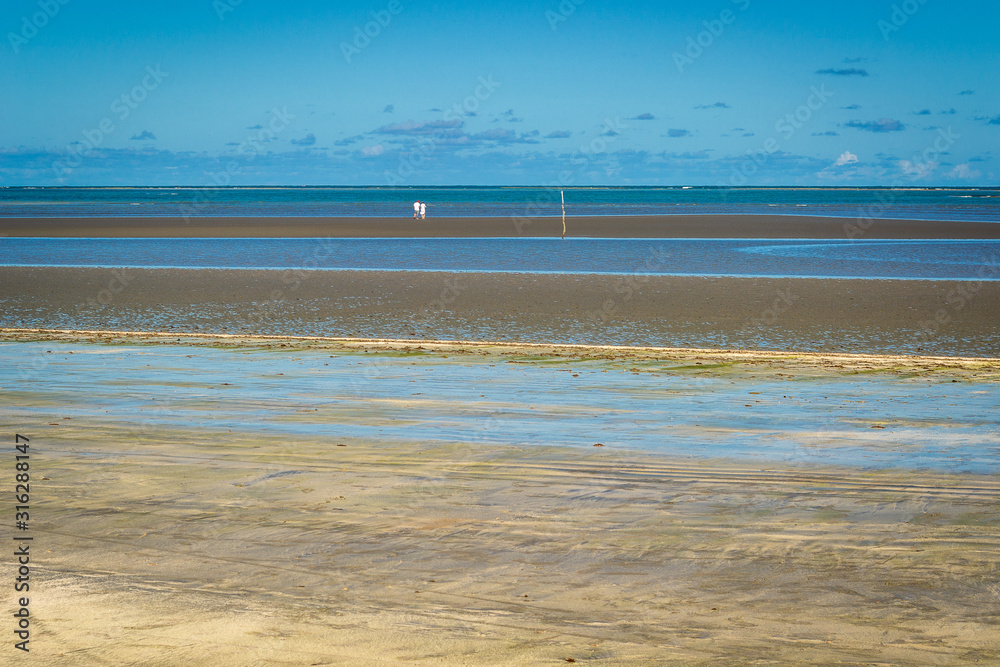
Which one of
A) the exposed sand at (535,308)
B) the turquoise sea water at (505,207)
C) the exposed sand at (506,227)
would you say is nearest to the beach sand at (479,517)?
the exposed sand at (535,308)

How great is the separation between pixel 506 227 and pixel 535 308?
3198 centimetres

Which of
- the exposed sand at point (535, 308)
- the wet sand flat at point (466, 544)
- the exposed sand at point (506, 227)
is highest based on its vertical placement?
the exposed sand at point (506, 227)

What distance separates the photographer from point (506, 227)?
49625 millimetres

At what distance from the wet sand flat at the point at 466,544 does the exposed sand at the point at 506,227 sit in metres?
36.0

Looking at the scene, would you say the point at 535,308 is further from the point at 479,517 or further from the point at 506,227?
the point at 506,227

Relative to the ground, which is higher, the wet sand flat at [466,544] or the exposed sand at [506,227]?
the exposed sand at [506,227]

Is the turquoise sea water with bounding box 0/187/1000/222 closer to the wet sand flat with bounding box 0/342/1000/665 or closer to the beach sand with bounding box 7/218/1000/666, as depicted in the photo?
the beach sand with bounding box 7/218/1000/666

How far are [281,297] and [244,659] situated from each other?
55.3ft

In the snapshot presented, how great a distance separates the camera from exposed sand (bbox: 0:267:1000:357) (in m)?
14.9

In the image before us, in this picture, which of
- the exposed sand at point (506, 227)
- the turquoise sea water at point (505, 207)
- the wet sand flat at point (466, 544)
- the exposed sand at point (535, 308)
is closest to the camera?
the wet sand flat at point (466, 544)

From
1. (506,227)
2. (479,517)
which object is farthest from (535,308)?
(506,227)

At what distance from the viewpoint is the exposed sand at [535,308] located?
1488cm

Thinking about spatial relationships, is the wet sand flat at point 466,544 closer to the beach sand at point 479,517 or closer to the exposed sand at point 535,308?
the beach sand at point 479,517

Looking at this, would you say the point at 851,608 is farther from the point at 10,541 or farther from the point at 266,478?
the point at 10,541
